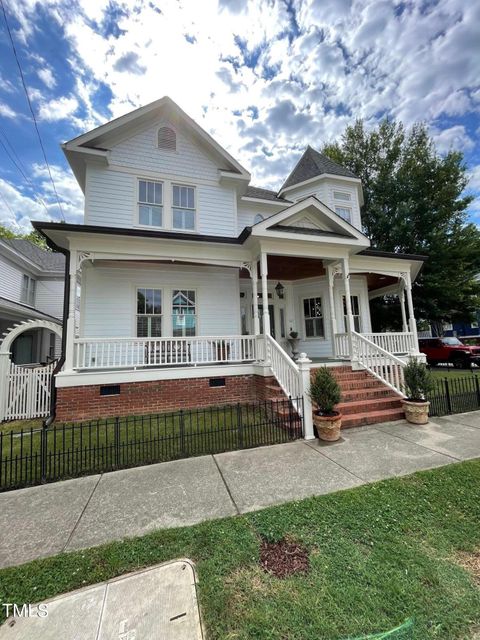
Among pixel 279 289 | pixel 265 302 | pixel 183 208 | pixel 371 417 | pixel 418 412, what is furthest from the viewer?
pixel 279 289

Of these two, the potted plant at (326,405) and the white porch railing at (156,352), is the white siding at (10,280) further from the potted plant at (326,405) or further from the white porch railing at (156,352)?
the potted plant at (326,405)

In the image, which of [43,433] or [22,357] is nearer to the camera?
[43,433]

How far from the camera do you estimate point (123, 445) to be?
4.93 m

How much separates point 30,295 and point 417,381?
75.7ft

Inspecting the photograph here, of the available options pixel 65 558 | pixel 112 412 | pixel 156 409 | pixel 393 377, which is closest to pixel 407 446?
pixel 393 377

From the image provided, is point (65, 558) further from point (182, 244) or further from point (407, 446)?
point (182, 244)

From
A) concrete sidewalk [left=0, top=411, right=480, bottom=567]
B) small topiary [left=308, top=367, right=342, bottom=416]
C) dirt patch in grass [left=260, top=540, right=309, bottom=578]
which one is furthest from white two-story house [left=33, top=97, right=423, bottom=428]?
dirt patch in grass [left=260, top=540, right=309, bottom=578]

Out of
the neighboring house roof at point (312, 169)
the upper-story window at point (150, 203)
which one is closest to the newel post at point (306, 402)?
the upper-story window at point (150, 203)

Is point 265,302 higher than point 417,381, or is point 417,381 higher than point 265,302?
point 265,302

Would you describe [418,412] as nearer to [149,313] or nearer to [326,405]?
[326,405]

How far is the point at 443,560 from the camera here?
101 inches

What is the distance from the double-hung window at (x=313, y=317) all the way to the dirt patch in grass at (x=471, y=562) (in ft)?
30.5

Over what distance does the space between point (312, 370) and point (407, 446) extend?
344 cm

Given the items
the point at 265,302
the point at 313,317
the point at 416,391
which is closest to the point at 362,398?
the point at 416,391
